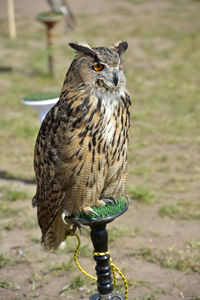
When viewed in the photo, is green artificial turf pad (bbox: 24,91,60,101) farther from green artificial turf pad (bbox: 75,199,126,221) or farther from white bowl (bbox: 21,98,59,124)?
green artificial turf pad (bbox: 75,199,126,221)

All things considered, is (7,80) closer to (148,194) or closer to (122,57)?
(148,194)

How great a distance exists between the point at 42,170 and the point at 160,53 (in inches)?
351

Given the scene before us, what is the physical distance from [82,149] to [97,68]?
463mm

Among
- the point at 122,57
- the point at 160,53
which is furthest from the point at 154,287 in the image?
the point at 160,53

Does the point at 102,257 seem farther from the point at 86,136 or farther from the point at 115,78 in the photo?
the point at 115,78

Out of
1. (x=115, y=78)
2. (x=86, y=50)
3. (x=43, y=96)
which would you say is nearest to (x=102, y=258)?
(x=115, y=78)

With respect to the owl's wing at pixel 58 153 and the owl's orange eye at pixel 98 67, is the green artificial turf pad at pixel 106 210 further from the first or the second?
the owl's orange eye at pixel 98 67

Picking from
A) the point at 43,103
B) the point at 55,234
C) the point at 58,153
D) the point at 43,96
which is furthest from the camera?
the point at 43,96

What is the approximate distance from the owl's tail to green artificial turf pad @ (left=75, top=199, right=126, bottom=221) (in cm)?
38

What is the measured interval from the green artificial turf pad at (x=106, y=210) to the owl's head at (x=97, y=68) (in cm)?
67

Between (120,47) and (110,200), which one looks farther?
(110,200)

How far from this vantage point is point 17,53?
12.0 metres

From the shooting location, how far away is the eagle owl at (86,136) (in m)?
2.67

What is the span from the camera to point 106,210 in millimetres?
2828
